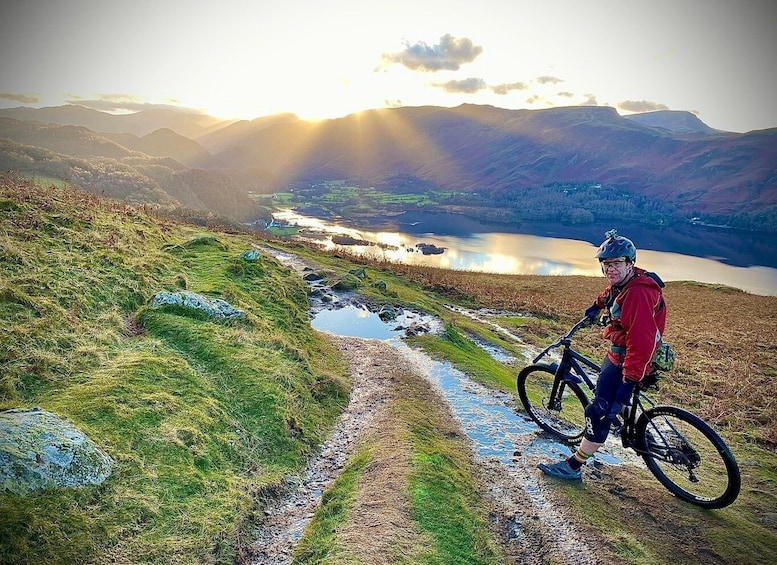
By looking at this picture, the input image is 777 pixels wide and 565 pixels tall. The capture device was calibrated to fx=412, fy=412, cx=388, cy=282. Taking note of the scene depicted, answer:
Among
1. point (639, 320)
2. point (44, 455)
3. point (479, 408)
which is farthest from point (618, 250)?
point (44, 455)

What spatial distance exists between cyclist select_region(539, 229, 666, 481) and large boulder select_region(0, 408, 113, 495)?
9.15 metres

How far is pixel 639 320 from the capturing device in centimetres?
729

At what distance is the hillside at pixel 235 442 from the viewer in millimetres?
6816

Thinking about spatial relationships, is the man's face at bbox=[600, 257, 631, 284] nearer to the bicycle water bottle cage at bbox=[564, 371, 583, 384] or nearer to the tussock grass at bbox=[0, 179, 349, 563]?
the bicycle water bottle cage at bbox=[564, 371, 583, 384]

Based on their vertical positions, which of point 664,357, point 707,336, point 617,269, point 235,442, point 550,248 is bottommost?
point 707,336

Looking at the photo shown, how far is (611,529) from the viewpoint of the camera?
7723 mm

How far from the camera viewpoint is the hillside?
22.4 ft

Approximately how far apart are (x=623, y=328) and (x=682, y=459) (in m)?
3.22

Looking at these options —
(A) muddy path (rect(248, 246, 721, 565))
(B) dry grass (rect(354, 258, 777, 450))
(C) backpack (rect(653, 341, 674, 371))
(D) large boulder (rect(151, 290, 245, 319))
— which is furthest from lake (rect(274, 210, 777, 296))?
(C) backpack (rect(653, 341, 674, 371))

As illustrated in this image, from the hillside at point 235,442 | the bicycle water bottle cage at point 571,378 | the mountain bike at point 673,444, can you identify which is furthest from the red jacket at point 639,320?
the hillside at point 235,442

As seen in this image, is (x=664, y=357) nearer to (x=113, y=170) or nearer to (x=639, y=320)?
(x=639, y=320)

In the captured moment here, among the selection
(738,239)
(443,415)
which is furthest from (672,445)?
(738,239)

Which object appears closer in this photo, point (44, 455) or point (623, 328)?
point (44, 455)

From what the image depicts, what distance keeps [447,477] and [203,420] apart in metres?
5.59
